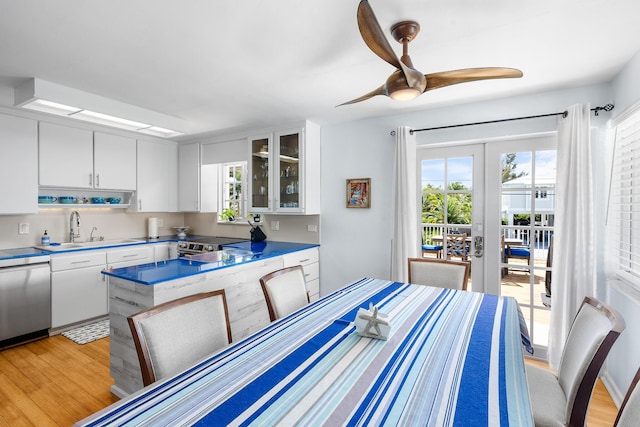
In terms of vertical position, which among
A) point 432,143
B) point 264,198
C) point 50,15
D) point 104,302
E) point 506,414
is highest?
point 50,15

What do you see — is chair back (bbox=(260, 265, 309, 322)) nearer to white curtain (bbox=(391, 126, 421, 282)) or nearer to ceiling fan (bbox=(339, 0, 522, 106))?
ceiling fan (bbox=(339, 0, 522, 106))

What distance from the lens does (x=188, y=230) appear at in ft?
16.8

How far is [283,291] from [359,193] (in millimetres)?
1995

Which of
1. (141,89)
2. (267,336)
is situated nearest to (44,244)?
(141,89)

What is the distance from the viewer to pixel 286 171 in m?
3.85

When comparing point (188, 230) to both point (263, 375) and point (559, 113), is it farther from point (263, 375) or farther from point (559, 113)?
point (559, 113)

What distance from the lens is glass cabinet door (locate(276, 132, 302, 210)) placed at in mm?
3766

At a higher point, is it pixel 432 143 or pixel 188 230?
pixel 432 143

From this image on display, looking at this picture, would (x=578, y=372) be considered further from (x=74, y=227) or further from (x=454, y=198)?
(x=74, y=227)

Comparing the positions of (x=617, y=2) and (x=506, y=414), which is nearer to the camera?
(x=506, y=414)

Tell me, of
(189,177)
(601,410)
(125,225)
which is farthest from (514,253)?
(125,225)

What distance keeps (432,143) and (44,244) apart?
4.43 metres

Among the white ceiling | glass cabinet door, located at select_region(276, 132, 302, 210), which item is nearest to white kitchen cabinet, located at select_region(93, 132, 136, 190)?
the white ceiling

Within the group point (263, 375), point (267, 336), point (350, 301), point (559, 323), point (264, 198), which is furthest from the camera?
point (264, 198)
